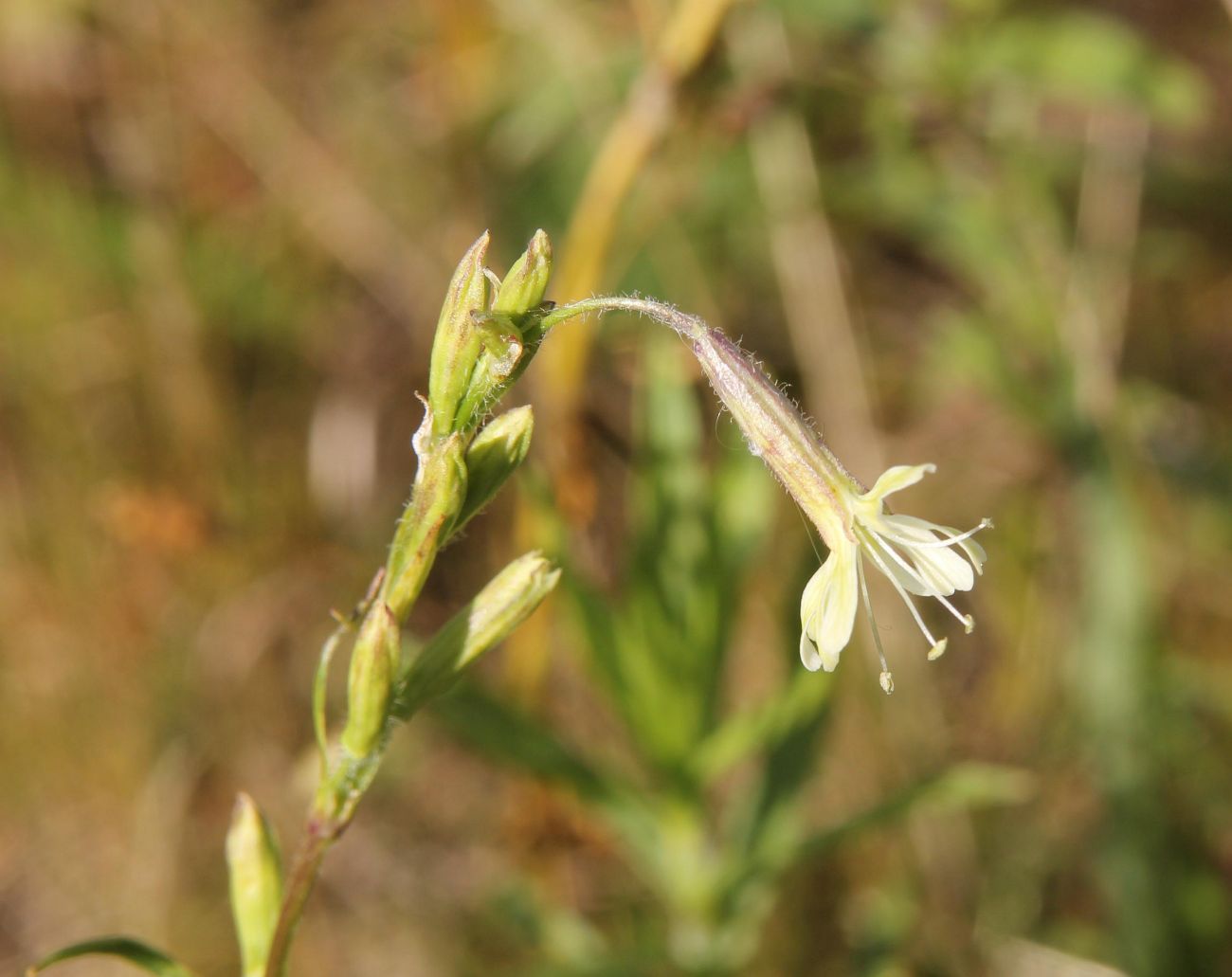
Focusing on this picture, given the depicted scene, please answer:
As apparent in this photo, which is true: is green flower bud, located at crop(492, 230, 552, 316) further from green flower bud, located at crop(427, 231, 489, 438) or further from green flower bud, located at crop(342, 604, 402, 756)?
green flower bud, located at crop(342, 604, 402, 756)

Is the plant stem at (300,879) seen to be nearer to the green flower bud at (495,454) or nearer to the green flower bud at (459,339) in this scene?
the green flower bud at (495,454)

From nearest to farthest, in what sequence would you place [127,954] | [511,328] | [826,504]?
[511,328], [127,954], [826,504]

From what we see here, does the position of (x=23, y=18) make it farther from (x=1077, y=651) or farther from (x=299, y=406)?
(x=1077, y=651)

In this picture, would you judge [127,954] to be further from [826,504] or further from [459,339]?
[826,504]

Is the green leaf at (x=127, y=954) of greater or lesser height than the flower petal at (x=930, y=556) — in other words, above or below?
above

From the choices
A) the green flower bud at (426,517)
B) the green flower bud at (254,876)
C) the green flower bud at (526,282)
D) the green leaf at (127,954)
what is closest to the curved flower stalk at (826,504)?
the green flower bud at (526,282)

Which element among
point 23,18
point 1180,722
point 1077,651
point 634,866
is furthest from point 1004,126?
point 23,18

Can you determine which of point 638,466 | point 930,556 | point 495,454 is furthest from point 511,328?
point 638,466
